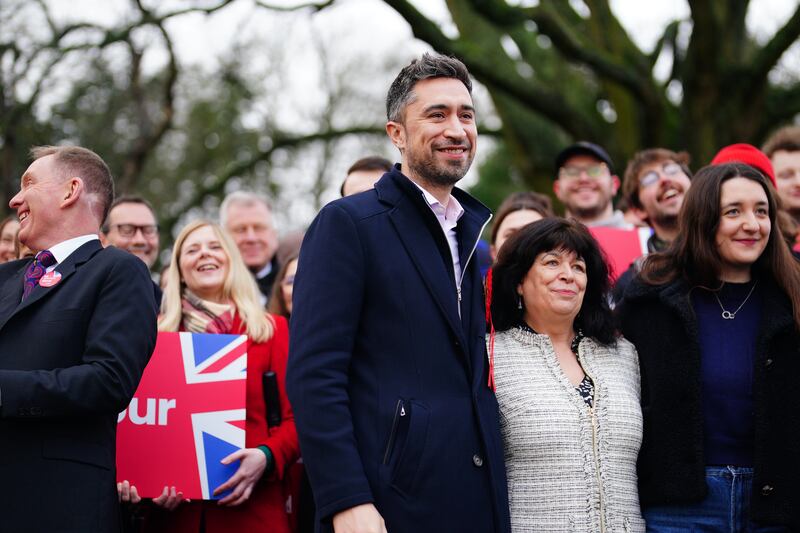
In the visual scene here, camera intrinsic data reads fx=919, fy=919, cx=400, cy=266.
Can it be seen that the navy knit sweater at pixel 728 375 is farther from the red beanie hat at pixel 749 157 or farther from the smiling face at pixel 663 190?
the smiling face at pixel 663 190

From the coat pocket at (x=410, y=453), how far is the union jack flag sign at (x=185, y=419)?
4.83ft

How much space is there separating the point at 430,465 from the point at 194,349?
1.69 meters

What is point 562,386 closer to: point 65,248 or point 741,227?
point 741,227

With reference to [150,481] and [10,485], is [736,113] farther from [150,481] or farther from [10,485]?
[10,485]

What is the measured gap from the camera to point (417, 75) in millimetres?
3432

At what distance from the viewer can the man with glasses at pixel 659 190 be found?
226 inches

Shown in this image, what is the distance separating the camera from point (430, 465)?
9.96ft

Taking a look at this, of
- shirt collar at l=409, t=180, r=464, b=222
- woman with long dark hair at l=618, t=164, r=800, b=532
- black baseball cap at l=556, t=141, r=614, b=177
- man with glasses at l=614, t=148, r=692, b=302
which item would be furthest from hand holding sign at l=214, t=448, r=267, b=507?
black baseball cap at l=556, t=141, r=614, b=177

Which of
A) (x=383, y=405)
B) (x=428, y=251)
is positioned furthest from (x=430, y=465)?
(x=428, y=251)

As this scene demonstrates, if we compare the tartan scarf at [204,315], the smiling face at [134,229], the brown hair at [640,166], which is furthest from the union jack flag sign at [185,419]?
the brown hair at [640,166]

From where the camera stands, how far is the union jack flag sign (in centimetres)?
418

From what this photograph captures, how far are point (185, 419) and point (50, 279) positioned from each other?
1.03 m

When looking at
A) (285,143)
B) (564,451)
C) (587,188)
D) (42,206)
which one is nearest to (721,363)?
(564,451)

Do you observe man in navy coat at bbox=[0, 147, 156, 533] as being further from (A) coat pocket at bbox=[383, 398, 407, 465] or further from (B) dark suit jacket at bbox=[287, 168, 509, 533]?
(A) coat pocket at bbox=[383, 398, 407, 465]
